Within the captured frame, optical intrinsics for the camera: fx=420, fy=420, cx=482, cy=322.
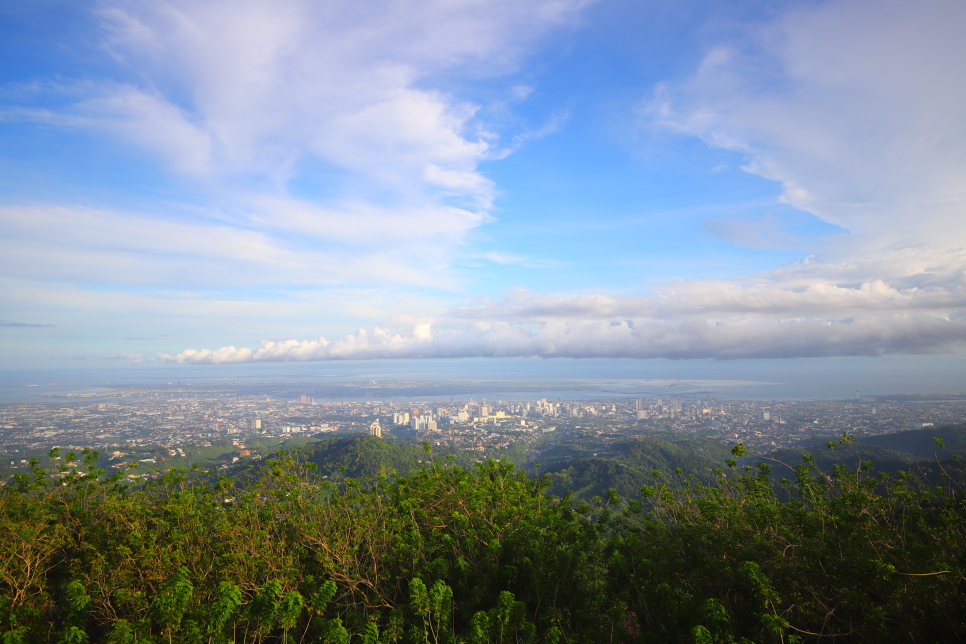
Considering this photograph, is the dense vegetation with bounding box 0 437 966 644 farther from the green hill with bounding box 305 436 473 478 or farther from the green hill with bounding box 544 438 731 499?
the green hill with bounding box 305 436 473 478

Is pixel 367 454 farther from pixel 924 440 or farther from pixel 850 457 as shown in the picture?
pixel 924 440

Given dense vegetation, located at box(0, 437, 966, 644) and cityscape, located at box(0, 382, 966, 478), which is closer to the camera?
dense vegetation, located at box(0, 437, 966, 644)

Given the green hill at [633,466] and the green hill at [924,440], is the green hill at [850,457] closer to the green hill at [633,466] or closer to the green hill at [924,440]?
the green hill at [924,440]

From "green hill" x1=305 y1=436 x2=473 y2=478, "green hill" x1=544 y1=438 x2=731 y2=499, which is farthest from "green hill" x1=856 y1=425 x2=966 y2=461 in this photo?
"green hill" x1=305 y1=436 x2=473 y2=478

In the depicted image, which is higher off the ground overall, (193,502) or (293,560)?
(193,502)

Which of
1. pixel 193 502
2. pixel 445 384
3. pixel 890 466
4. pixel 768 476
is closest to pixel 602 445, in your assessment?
pixel 890 466

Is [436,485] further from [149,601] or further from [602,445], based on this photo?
Answer: [602,445]
